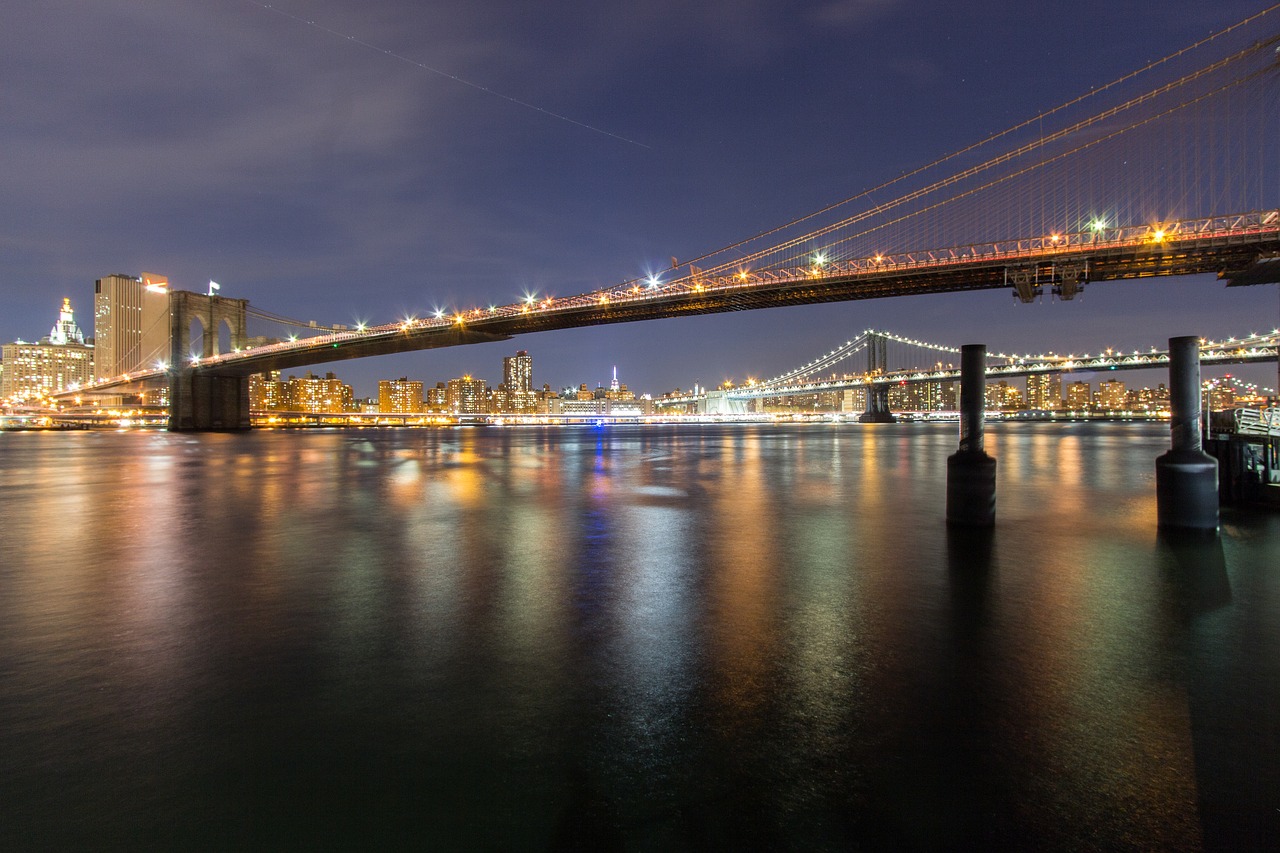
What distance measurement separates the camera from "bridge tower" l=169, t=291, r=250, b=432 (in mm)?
63875

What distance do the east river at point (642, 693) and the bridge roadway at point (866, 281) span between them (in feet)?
81.5

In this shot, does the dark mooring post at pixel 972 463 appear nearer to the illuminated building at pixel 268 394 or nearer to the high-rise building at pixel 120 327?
the high-rise building at pixel 120 327

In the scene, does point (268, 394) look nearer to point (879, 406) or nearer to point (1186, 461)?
point (879, 406)

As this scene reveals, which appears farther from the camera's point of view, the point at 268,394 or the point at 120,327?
the point at 268,394

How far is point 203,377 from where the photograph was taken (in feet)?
212

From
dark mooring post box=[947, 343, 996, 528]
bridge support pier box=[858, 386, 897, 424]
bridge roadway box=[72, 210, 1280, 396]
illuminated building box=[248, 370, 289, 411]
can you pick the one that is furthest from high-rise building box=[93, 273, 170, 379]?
dark mooring post box=[947, 343, 996, 528]

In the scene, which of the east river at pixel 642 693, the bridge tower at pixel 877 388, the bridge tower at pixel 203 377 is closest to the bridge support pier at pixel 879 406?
the bridge tower at pixel 877 388

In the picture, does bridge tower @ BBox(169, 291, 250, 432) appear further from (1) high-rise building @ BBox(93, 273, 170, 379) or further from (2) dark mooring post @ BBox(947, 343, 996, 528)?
(2) dark mooring post @ BBox(947, 343, 996, 528)

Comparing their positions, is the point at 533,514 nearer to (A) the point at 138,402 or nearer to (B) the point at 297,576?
(B) the point at 297,576

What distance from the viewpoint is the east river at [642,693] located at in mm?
2697

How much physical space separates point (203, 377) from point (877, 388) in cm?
9414

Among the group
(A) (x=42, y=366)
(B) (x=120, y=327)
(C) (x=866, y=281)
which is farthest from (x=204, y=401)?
(A) (x=42, y=366)

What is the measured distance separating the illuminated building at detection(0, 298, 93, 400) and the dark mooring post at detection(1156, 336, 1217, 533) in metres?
196

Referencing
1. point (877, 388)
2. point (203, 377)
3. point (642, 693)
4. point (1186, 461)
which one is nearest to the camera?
point (642, 693)
